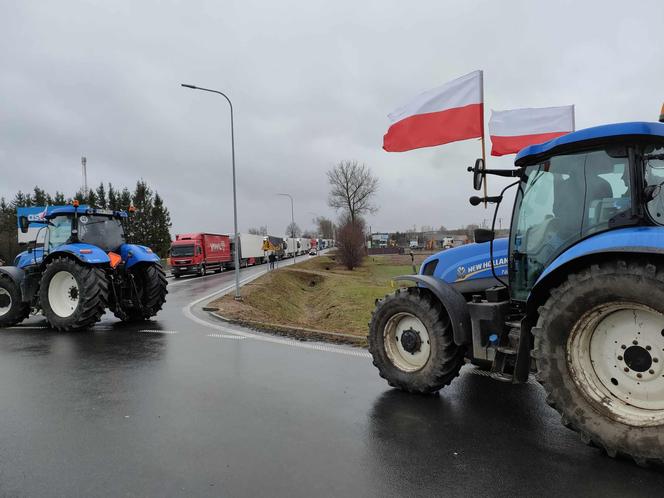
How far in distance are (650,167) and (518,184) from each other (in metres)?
1.04

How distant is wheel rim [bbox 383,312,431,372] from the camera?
15.5 feet

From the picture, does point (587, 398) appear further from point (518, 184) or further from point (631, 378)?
point (518, 184)

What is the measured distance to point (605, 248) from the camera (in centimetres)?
318

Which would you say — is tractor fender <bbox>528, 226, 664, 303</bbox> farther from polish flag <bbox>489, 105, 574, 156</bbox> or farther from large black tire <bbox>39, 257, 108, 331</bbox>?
large black tire <bbox>39, 257, 108, 331</bbox>

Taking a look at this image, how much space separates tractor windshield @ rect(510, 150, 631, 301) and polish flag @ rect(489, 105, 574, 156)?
5226 millimetres

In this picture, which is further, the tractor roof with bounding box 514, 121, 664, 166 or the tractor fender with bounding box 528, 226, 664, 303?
the tractor roof with bounding box 514, 121, 664, 166

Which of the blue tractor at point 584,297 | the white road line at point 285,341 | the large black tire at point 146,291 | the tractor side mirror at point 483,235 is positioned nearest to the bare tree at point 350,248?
the white road line at point 285,341

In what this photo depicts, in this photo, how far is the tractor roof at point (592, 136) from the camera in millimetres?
3234

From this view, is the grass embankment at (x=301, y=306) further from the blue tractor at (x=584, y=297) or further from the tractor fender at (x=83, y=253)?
the blue tractor at (x=584, y=297)

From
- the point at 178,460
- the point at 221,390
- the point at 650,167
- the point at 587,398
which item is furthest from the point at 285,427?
the point at 650,167

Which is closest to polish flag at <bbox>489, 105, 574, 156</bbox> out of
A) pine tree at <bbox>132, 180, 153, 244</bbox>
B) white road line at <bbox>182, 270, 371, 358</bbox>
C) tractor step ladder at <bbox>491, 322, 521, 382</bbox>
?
white road line at <bbox>182, 270, 371, 358</bbox>

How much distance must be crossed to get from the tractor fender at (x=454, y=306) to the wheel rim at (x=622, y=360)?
1.08m

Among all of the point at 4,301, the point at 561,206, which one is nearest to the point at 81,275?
the point at 4,301

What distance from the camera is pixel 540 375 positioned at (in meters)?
3.42
